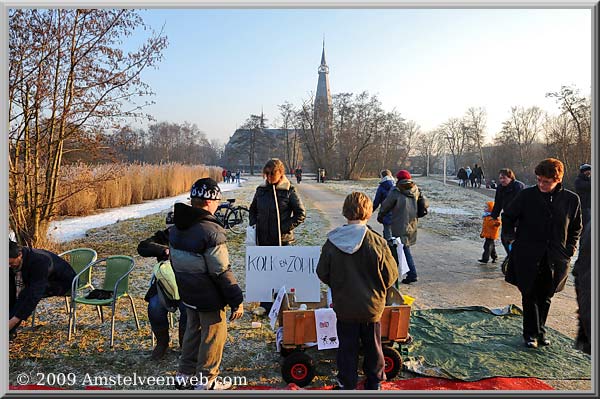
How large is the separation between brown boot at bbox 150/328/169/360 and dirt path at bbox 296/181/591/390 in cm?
310

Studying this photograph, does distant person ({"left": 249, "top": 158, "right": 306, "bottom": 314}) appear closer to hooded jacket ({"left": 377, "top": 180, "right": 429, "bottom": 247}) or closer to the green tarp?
the green tarp

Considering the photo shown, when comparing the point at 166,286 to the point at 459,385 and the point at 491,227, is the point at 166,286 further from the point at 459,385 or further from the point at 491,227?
the point at 491,227

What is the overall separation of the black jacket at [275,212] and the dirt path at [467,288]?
204 centimetres

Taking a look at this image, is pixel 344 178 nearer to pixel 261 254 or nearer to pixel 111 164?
pixel 111 164

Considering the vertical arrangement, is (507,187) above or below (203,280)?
above

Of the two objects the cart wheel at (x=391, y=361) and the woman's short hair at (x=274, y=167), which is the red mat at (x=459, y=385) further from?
the woman's short hair at (x=274, y=167)

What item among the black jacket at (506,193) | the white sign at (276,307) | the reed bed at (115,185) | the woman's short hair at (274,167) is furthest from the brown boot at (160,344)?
the black jacket at (506,193)

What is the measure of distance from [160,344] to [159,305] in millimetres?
397

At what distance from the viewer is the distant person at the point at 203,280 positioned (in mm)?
3070

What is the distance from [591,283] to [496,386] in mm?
1679

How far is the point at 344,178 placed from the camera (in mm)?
49375

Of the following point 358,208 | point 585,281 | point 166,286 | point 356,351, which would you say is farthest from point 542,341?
point 166,286

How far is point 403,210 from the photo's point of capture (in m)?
6.26

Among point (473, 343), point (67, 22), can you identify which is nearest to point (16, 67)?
point (67, 22)
